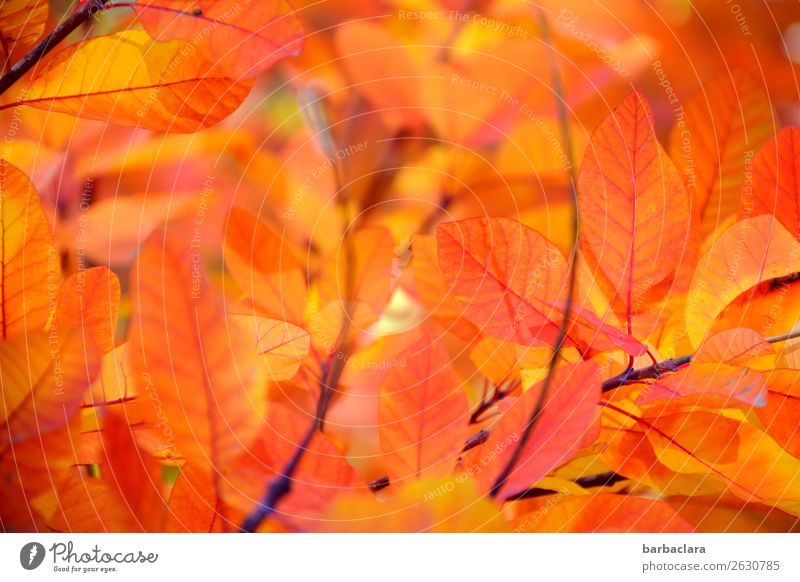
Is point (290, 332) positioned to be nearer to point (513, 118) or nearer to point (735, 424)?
point (513, 118)

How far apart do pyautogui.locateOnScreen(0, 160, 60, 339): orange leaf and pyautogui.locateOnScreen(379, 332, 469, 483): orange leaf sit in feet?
0.77

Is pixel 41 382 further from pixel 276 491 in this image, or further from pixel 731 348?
pixel 731 348

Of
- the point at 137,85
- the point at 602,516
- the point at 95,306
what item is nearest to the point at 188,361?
the point at 95,306

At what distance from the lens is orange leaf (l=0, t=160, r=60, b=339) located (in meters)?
0.39

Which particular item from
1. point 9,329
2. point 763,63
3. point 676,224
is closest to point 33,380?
point 9,329

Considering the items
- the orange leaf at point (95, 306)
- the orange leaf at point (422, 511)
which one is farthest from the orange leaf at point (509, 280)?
the orange leaf at point (95, 306)

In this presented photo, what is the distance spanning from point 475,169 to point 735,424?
252mm

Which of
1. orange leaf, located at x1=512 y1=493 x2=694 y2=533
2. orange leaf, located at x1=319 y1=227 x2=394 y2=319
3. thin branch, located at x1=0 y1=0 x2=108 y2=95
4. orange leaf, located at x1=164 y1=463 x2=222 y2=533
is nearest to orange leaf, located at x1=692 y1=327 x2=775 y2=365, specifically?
orange leaf, located at x1=512 y1=493 x2=694 y2=533

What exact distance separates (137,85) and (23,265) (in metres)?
0.14

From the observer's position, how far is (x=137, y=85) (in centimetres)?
39

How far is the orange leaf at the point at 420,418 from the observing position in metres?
0.39

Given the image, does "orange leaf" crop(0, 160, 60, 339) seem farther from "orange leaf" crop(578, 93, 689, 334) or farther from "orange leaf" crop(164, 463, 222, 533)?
"orange leaf" crop(578, 93, 689, 334)
